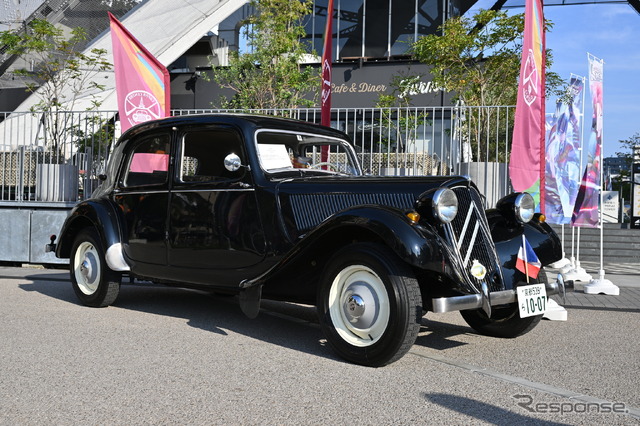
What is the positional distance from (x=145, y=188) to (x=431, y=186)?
2.81m

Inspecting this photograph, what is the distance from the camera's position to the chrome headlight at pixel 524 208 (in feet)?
15.9

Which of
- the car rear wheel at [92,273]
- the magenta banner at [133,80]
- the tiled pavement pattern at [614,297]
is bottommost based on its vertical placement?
the tiled pavement pattern at [614,297]

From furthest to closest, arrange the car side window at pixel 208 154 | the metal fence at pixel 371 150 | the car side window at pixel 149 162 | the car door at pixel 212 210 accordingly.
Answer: the metal fence at pixel 371 150 < the car side window at pixel 149 162 < the car side window at pixel 208 154 < the car door at pixel 212 210

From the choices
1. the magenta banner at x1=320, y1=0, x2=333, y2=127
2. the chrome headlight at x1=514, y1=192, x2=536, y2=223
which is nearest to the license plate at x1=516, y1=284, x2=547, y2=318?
the chrome headlight at x1=514, y1=192, x2=536, y2=223

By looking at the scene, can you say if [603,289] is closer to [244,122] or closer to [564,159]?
[564,159]


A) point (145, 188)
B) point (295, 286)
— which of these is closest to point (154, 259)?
point (145, 188)

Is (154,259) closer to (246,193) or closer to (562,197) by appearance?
(246,193)

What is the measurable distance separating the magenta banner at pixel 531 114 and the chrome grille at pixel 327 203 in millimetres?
3477

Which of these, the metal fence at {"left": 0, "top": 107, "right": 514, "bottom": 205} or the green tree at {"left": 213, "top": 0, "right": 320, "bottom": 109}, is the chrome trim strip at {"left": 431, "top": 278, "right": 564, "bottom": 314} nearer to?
the metal fence at {"left": 0, "top": 107, "right": 514, "bottom": 205}

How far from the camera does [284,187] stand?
4816mm

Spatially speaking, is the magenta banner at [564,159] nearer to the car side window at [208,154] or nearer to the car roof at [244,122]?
the car roof at [244,122]

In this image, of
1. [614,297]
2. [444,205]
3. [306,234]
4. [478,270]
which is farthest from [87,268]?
[614,297]

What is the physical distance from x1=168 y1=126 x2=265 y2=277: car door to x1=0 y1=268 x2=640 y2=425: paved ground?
1.94 feet

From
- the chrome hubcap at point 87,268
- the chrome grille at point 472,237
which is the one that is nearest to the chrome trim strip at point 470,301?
the chrome grille at point 472,237
